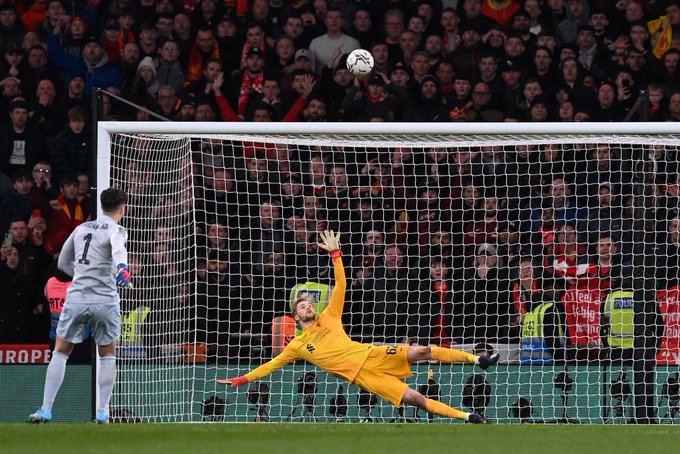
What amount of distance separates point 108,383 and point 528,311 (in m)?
4.69

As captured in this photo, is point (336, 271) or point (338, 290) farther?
point (338, 290)

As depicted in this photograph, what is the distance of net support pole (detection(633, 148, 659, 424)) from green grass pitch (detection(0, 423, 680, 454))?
1697 millimetres

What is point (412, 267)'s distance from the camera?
511 inches

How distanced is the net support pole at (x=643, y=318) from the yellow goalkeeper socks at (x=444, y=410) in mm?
1779

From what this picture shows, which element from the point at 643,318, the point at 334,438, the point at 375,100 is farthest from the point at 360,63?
the point at 334,438

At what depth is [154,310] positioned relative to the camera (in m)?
12.1

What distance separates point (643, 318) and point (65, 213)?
248 inches

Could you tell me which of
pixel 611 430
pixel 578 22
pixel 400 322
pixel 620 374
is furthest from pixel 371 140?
pixel 578 22

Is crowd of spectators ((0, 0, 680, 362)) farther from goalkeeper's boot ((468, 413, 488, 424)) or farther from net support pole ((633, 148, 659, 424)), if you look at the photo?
goalkeeper's boot ((468, 413, 488, 424))

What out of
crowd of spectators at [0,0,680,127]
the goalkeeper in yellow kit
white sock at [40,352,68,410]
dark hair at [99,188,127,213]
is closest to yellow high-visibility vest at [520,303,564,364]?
the goalkeeper in yellow kit

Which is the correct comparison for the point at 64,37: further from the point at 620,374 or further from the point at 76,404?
the point at 620,374

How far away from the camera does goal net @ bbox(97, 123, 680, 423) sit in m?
11.8

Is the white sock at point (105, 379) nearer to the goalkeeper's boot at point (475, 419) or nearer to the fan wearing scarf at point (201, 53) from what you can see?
the goalkeeper's boot at point (475, 419)

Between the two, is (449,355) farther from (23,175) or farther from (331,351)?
(23,175)
